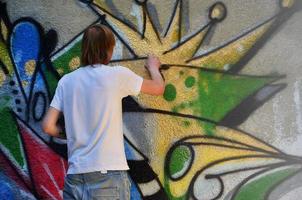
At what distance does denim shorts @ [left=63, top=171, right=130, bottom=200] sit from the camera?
2729 millimetres

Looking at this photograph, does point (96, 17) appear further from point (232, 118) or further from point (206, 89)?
point (232, 118)

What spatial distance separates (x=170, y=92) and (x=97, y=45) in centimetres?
102

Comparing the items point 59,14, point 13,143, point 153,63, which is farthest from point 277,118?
point 13,143

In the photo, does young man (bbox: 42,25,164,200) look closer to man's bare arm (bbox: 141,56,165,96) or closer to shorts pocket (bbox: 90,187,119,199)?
shorts pocket (bbox: 90,187,119,199)

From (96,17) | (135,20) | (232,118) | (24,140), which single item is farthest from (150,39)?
(24,140)

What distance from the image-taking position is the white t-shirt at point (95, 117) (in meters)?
2.76

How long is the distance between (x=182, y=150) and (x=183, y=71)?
1.88 ft

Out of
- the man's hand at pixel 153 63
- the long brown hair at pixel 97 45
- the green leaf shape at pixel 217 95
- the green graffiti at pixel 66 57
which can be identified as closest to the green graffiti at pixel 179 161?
the green leaf shape at pixel 217 95

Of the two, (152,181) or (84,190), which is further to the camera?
(152,181)

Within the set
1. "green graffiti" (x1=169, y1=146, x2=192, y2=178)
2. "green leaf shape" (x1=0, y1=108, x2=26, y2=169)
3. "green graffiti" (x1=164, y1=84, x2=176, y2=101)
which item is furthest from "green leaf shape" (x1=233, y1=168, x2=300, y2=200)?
"green leaf shape" (x1=0, y1=108, x2=26, y2=169)

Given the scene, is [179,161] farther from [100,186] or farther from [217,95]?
[100,186]

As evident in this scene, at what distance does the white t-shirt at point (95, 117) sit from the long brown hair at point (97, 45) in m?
0.05

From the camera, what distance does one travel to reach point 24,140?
12.3 feet

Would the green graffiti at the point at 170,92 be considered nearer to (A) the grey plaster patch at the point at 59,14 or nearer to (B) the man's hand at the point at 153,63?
(B) the man's hand at the point at 153,63
